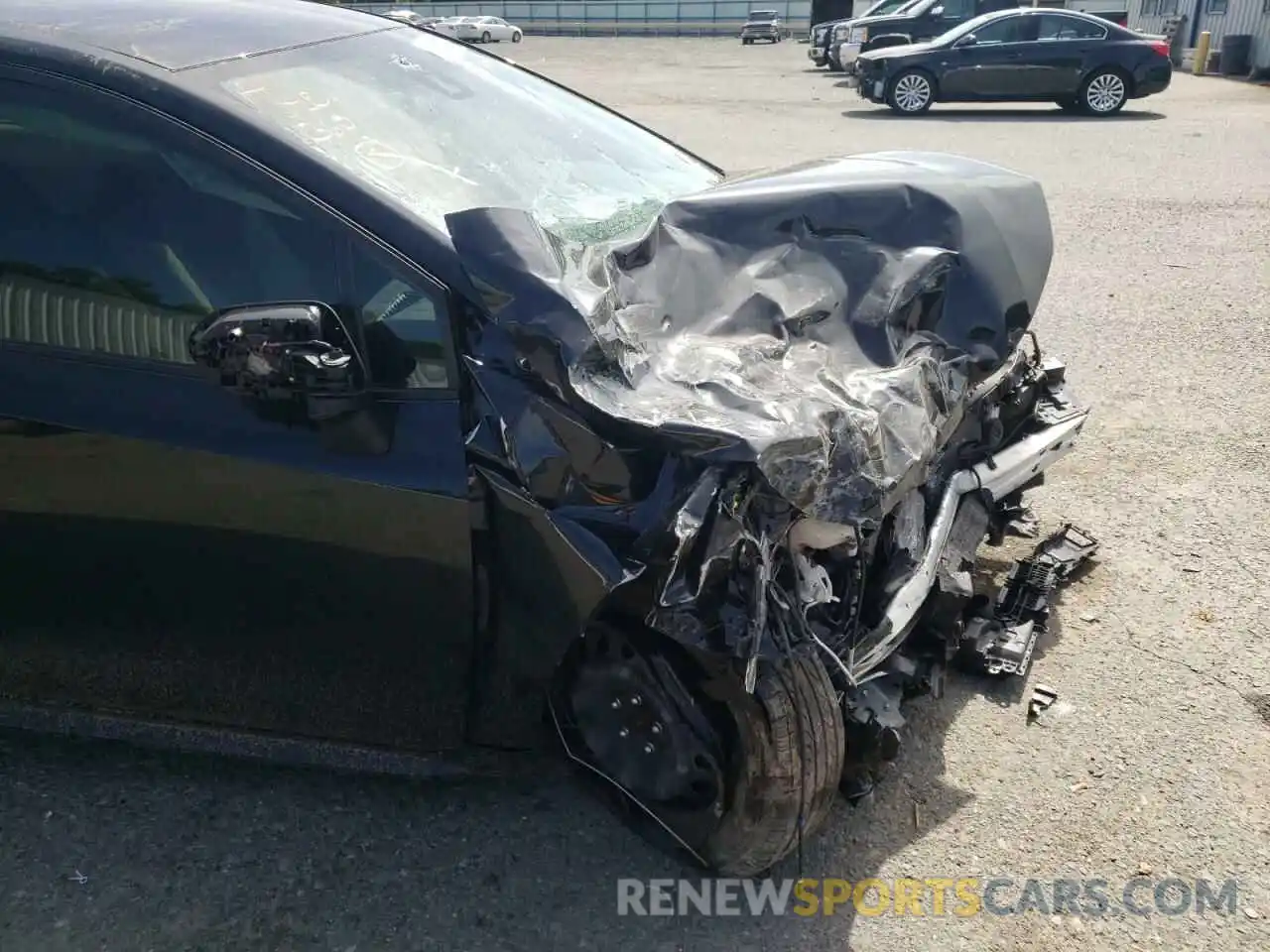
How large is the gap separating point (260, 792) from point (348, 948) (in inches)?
23.5

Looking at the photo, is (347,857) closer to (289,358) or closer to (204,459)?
(204,459)

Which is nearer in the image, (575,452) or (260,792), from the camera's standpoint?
(575,452)

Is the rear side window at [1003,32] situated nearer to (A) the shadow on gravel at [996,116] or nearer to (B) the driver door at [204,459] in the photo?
(A) the shadow on gravel at [996,116]

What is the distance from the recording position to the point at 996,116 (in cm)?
1708

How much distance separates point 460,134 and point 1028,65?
16.5 m

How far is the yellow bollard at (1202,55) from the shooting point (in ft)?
78.5

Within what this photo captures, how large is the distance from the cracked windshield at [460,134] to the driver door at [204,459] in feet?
0.82

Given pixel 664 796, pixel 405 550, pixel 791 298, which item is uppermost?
pixel 791 298

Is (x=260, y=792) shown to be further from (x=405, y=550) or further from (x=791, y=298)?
(x=791, y=298)

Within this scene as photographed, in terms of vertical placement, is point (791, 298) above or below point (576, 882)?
above

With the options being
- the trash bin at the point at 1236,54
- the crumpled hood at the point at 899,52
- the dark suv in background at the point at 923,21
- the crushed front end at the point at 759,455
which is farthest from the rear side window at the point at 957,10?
the crushed front end at the point at 759,455

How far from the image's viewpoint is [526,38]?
1893 inches

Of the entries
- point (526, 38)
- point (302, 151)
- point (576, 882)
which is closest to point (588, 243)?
point (302, 151)

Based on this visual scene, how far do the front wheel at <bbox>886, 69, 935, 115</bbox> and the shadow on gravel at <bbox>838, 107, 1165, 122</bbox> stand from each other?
0.58 feet
